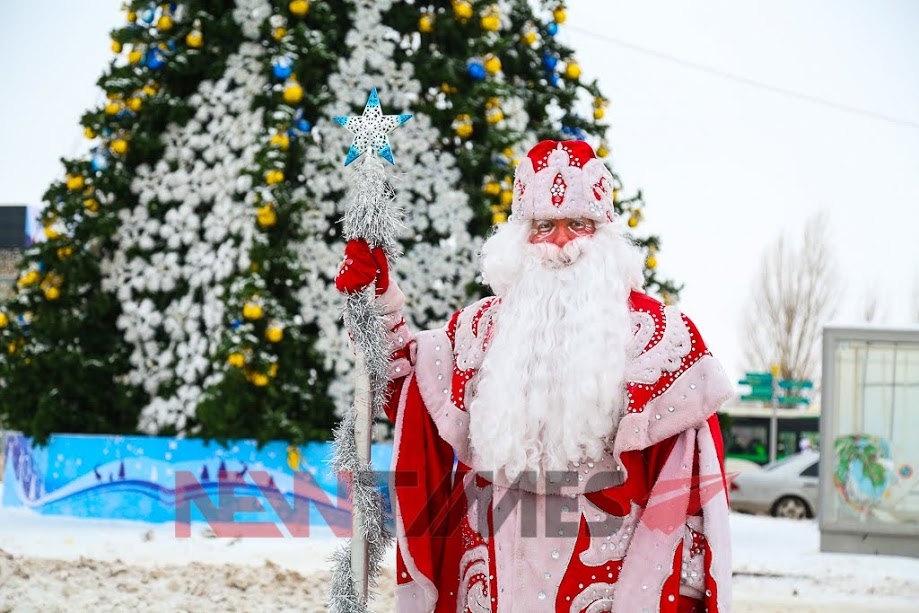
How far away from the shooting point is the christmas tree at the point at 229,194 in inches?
304

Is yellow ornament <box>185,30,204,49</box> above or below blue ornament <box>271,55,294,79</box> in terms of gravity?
above

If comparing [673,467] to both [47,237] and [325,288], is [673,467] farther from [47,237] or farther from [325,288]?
[47,237]

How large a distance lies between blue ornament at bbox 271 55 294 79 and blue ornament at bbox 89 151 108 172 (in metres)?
1.62

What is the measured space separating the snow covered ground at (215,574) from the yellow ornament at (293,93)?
3.24 metres

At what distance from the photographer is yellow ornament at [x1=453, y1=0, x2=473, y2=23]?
7895 mm

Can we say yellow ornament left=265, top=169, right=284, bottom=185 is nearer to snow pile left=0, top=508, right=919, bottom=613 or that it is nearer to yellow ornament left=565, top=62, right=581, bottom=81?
snow pile left=0, top=508, right=919, bottom=613

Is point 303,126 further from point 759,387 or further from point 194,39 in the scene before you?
point 759,387

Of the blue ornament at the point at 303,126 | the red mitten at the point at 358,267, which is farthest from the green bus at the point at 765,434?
the red mitten at the point at 358,267

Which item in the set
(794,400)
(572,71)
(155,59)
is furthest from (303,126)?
(794,400)

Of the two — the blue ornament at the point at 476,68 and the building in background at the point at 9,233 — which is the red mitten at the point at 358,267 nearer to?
the blue ornament at the point at 476,68

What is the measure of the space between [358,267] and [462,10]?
5.16 metres

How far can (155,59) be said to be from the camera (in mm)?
8086

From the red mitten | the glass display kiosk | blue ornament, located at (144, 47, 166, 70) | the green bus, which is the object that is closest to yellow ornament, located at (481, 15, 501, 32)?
blue ornament, located at (144, 47, 166, 70)

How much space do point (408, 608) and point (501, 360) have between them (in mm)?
892
